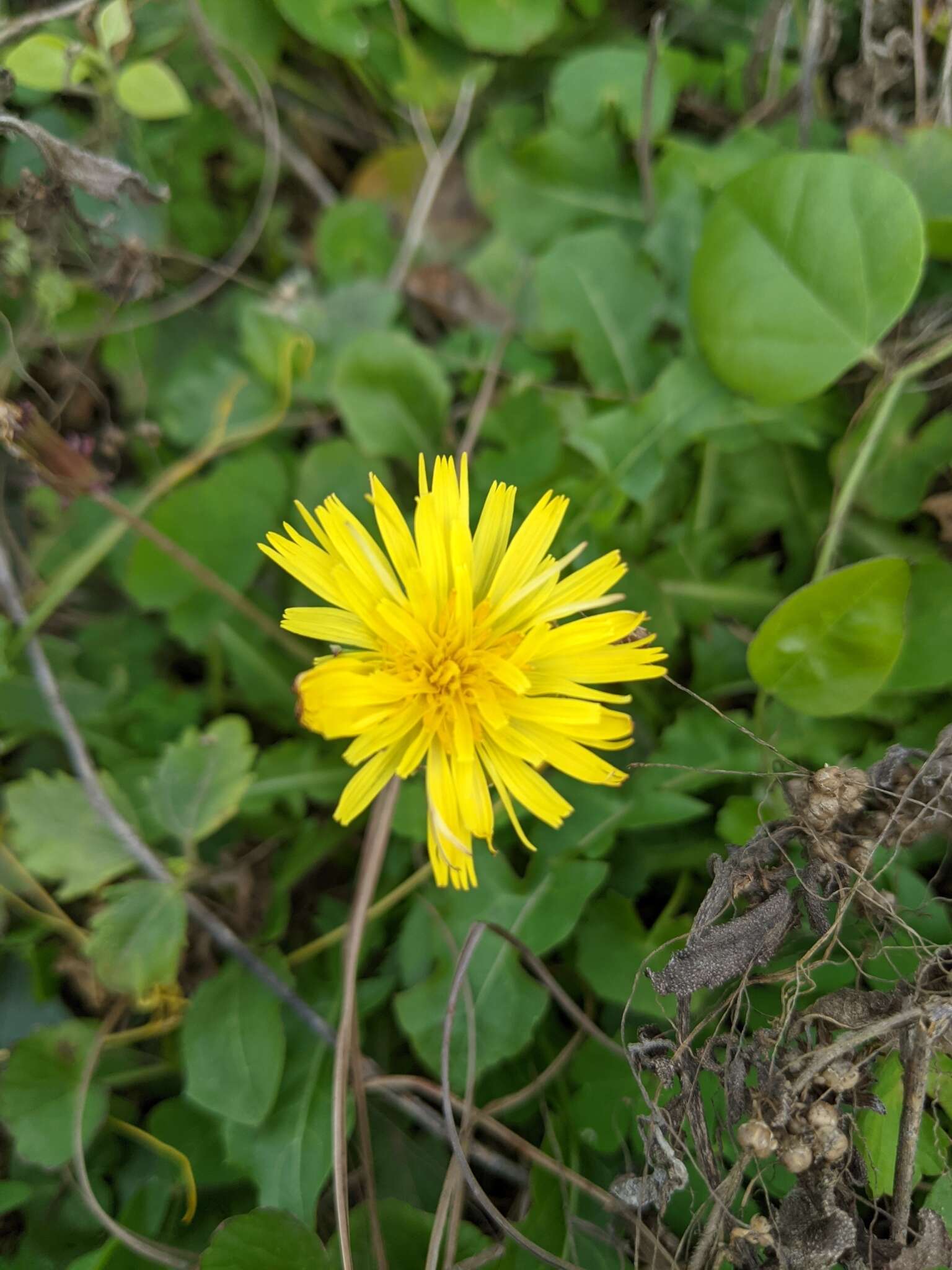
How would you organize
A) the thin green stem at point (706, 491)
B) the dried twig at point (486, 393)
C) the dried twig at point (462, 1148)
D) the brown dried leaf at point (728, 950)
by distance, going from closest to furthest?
the brown dried leaf at point (728, 950)
the dried twig at point (462, 1148)
the thin green stem at point (706, 491)
the dried twig at point (486, 393)

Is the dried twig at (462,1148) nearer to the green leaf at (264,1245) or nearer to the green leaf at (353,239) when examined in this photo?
the green leaf at (264,1245)

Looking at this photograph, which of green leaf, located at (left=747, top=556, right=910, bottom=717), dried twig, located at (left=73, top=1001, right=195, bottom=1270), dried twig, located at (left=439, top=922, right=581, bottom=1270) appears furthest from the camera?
dried twig, located at (left=73, top=1001, right=195, bottom=1270)

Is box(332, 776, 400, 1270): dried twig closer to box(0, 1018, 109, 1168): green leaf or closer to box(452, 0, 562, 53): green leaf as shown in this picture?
box(0, 1018, 109, 1168): green leaf

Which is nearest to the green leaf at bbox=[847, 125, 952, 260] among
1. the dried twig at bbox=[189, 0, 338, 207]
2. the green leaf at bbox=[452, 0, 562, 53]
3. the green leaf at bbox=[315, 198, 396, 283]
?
the green leaf at bbox=[452, 0, 562, 53]

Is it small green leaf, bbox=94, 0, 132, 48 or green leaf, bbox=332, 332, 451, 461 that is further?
green leaf, bbox=332, 332, 451, 461

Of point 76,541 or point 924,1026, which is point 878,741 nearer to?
point 924,1026

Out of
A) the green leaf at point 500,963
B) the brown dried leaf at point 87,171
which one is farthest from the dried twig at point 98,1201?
the brown dried leaf at point 87,171

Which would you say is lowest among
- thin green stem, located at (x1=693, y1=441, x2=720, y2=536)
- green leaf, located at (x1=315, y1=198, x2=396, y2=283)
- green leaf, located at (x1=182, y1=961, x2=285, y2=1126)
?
green leaf, located at (x1=182, y1=961, x2=285, y2=1126)

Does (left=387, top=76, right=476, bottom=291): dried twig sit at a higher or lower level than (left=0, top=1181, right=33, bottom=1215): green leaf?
higher
